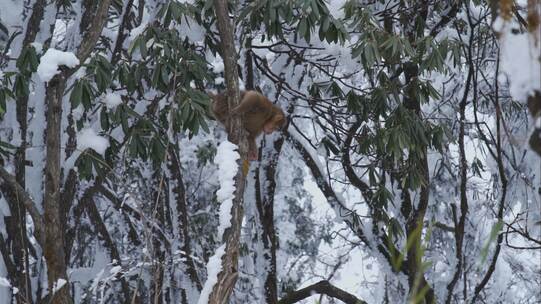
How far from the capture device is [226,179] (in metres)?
2.64

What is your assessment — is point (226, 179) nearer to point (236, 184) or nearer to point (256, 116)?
point (236, 184)

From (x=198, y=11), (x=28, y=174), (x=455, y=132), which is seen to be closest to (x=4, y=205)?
(x=28, y=174)

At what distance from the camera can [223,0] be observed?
295 centimetres

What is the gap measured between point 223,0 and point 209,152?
5.12 metres

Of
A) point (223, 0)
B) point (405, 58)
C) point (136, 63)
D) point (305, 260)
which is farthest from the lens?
point (305, 260)

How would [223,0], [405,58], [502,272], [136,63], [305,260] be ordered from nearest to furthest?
1. [223,0]
2. [136,63]
3. [405,58]
4. [502,272]
5. [305,260]

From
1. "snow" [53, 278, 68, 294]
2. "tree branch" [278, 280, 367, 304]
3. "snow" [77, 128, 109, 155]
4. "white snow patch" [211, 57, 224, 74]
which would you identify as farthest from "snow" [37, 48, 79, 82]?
"white snow patch" [211, 57, 224, 74]

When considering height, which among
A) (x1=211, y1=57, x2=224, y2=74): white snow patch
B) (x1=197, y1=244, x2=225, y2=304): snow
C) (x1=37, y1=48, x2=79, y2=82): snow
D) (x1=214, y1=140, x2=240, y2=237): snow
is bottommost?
(x1=197, y1=244, x2=225, y2=304): snow

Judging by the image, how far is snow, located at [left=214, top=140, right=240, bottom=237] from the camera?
2.55 m

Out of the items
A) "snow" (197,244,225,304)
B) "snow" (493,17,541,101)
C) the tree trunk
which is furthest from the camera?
the tree trunk

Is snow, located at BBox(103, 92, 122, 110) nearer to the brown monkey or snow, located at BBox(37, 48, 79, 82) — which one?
the brown monkey

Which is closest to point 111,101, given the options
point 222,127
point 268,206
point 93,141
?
point 93,141

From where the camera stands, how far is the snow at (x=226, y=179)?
255 centimetres

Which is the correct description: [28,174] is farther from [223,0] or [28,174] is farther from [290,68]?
[223,0]
